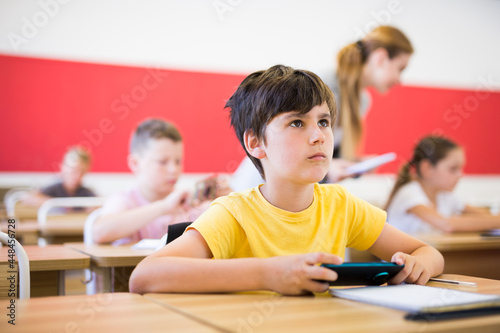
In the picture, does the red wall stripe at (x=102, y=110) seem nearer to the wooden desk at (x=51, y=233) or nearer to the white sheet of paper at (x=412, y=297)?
the wooden desk at (x=51, y=233)

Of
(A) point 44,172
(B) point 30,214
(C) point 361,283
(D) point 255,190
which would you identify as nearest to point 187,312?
(C) point 361,283

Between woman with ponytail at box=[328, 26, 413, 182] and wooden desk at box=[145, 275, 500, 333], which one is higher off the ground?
woman with ponytail at box=[328, 26, 413, 182]

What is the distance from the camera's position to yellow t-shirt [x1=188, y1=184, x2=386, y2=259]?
121 centimetres

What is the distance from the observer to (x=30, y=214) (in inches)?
158

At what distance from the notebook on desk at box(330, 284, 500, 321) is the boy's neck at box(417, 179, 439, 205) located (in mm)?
2380

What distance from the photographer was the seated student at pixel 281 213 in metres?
1.05

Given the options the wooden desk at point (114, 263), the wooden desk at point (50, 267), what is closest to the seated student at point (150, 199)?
the wooden desk at point (114, 263)

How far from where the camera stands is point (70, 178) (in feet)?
14.6

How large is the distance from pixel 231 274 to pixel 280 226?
0.86ft

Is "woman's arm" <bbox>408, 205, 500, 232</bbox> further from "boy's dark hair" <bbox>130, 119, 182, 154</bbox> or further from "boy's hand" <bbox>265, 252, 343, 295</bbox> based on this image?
"boy's hand" <bbox>265, 252, 343, 295</bbox>

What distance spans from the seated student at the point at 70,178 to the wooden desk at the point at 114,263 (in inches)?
102

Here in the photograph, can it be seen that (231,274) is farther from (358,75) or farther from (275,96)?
(358,75)

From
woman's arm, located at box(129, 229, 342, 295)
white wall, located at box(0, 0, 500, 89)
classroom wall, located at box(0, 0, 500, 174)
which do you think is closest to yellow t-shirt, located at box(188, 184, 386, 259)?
woman's arm, located at box(129, 229, 342, 295)

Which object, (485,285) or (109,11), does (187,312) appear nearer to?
(485,285)
